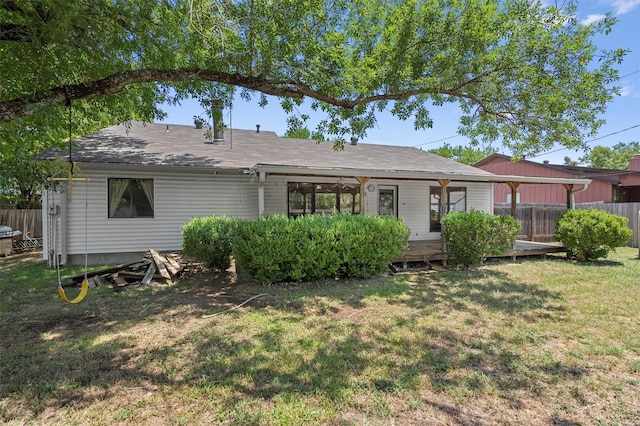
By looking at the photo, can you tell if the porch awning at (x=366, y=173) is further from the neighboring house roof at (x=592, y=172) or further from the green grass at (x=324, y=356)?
the neighboring house roof at (x=592, y=172)

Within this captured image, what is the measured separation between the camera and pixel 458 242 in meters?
8.14

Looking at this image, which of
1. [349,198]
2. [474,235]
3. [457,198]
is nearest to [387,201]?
[349,198]

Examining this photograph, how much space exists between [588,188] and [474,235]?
599 inches

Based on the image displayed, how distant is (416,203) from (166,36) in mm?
9766

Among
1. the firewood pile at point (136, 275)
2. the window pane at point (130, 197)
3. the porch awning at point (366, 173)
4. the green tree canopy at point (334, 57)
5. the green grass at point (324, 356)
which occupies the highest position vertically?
the green tree canopy at point (334, 57)

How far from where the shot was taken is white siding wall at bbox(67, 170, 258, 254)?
8.94m

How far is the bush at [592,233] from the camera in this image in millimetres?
8719

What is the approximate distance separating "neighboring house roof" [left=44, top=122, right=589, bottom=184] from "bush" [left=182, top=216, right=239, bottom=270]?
1.63 meters

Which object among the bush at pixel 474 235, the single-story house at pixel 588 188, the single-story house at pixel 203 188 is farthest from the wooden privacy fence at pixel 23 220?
the single-story house at pixel 588 188

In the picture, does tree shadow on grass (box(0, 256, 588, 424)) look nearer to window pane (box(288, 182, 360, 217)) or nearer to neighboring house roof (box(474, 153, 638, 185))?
window pane (box(288, 182, 360, 217))

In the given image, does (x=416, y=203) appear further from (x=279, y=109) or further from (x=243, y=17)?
(x=243, y=17)

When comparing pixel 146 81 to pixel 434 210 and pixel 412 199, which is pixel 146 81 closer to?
pixel 412 199

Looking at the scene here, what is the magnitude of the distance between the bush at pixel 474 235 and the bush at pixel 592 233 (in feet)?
7.28

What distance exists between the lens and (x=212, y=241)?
725cm
